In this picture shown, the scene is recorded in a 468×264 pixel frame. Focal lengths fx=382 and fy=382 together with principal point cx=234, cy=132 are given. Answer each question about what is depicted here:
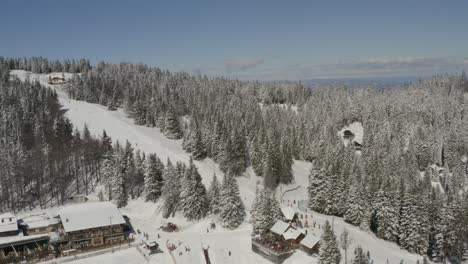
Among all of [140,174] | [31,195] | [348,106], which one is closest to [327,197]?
[140,174]

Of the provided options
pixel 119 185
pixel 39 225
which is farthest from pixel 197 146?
pixel 39 225

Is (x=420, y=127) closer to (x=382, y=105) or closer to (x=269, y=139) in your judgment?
(x=382, y=105)

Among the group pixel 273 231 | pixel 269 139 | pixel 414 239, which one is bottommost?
pixel 414 239

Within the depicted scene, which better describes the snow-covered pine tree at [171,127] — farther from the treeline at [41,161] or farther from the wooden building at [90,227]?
the wooden building at [90,227]

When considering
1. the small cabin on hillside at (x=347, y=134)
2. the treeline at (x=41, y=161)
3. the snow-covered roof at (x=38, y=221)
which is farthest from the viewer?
the small cabin on hillside at (x=347, y=134)

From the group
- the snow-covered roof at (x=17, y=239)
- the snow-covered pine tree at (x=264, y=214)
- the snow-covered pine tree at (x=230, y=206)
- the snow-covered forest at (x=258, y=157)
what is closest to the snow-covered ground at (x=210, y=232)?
the snow-covered pine tree at (x=230, y=206)

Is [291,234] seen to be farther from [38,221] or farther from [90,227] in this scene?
[38,221]
